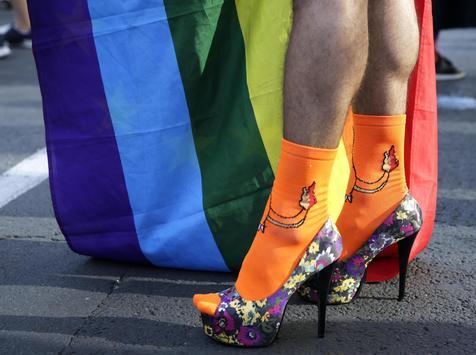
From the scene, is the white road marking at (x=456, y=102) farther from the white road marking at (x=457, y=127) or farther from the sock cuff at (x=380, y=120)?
the sock cuff at (x=380, y=120)

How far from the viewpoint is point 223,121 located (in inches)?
79.1

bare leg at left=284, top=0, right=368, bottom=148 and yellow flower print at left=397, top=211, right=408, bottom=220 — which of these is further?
yellow flower print at left=397, top=211, right=408, bottom=220

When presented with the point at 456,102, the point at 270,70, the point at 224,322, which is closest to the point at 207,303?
the point at 224,322

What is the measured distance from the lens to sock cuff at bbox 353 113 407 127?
1811mm

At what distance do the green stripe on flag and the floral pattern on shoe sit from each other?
0.34m

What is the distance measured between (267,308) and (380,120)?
48 centimetres

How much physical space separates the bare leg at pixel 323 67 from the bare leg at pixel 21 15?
5019mm

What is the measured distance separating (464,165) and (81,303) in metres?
1.86

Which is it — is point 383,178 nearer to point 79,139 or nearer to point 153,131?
point 153,131

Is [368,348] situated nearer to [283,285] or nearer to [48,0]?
[283,285]

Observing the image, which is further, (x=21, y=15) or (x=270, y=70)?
(x=21, y=15)

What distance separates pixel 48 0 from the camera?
1.92 m

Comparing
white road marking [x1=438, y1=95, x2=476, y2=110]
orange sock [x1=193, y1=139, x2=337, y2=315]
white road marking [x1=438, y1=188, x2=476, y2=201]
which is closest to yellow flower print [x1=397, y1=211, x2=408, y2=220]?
orange sock [x1=193, y1=139, x2=337, y2=315]

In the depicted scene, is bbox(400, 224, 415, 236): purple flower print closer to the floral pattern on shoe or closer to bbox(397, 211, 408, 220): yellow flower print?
bbox(397, 211, 408, 220): yellow flower print
